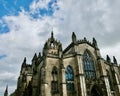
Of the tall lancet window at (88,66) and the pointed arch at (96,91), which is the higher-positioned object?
the tall lancet window at (88,66)

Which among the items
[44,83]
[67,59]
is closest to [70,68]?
[67,59]

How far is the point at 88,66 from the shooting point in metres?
32.6

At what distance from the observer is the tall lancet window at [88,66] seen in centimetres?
3159

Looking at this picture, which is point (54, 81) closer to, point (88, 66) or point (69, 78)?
point (69, 78)

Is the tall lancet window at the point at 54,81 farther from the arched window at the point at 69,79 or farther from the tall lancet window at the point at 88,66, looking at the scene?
the tall lancet window at the point at 88,66

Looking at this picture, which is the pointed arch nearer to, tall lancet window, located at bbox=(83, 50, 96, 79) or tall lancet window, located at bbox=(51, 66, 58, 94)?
tall lancet window, located at bbox=(83, 50, 96, 79)

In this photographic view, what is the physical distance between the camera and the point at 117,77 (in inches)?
1383

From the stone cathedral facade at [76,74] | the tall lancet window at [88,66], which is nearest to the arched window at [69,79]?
the stone cathedral facade at [76,74]

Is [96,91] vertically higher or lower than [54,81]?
lower

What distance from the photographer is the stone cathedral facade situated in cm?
2827

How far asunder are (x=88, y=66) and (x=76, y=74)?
3992 mm

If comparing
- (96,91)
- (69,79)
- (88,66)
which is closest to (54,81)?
(69,79)

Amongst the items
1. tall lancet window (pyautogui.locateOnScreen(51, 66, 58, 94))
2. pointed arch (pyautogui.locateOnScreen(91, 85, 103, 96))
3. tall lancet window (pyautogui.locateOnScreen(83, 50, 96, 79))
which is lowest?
pointed arch (pyautogui.locateOnScreen(91, 85, 103, 96))

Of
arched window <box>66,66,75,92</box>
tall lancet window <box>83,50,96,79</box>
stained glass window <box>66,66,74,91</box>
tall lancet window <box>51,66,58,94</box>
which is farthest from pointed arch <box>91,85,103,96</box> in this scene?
tall lancet window <box>51,66,58,94</box>
